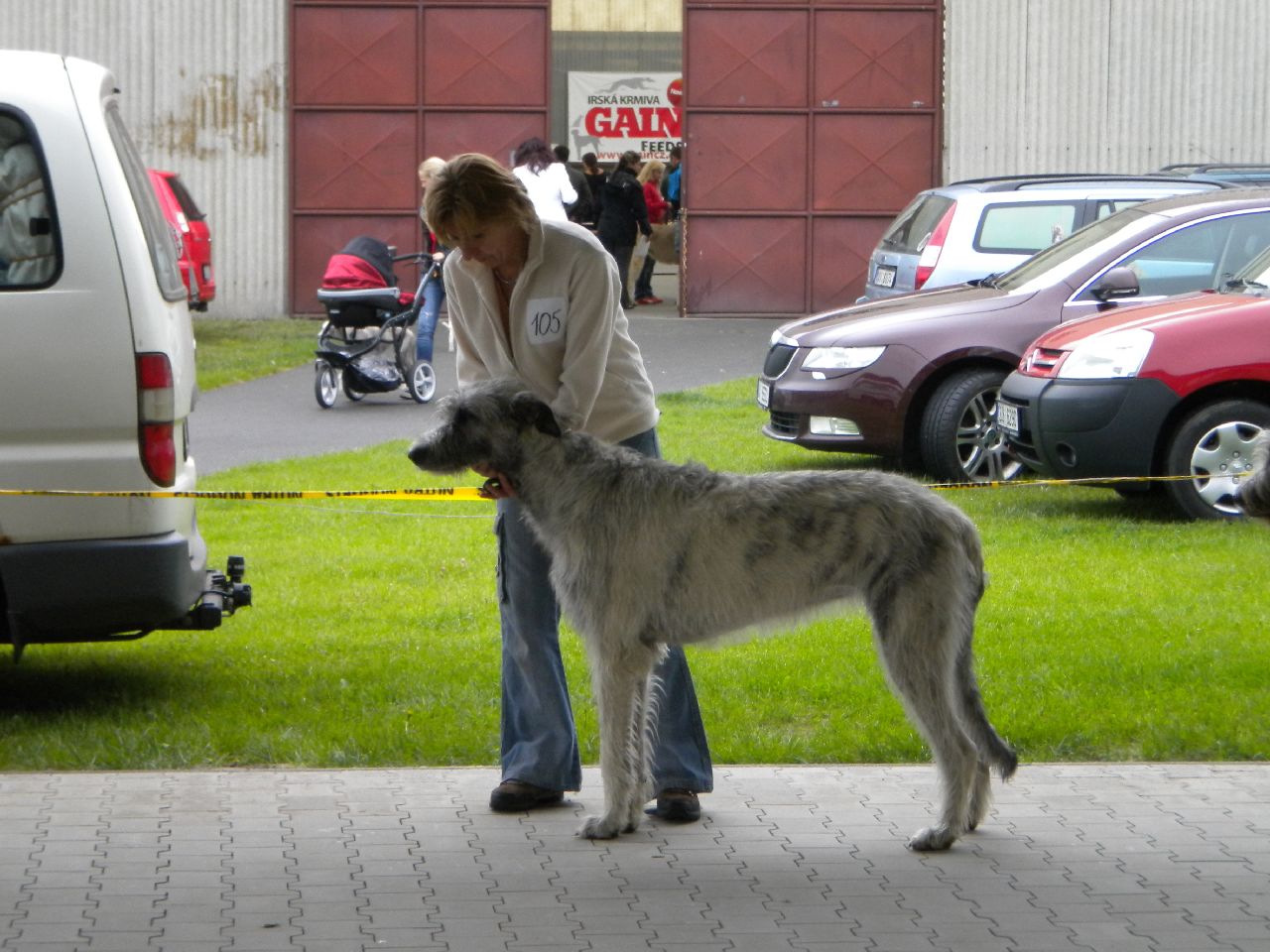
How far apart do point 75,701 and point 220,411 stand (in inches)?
373

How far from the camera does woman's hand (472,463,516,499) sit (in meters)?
5.30

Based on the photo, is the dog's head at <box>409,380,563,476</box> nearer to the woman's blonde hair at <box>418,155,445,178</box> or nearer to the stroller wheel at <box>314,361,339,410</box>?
the woman's blonde hair at <box>418,155,445,178</box>

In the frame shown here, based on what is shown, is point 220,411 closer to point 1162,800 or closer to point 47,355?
point 47,355

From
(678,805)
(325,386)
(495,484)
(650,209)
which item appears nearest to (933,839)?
(678,805)

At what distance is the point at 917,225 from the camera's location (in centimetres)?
1589

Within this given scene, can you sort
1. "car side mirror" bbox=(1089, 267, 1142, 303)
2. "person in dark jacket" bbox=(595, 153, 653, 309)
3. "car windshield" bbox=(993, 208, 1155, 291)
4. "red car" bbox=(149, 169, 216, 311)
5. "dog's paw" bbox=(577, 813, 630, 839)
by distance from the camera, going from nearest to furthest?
"dog's paw" bbox=(577, 813, 630, 839), "car side mirror" bbox=(1089, 267, 1142, 303), "car windshield" bbox=(993, 208, 1155, 291), "red car" bbox=(149, 169, 216, 311), "person in dark jacket" bbox=(595, 153, 653, 309)

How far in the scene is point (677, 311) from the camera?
25000mm

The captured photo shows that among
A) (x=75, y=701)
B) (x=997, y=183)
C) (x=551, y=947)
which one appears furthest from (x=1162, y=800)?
(x=997, y=183)

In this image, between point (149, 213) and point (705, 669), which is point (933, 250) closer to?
point (705, 669)

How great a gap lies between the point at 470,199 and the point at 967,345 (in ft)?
23.2

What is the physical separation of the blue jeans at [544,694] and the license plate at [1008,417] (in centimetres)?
548

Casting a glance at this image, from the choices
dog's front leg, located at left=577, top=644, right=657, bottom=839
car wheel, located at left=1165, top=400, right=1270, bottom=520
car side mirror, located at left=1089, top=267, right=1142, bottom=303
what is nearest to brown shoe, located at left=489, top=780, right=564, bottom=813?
dog's front leg, located at left=577, top=644, right=657, bottom=839

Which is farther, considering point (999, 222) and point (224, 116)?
point (224, 116)

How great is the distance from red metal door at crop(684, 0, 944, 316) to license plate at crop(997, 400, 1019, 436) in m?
13.3
